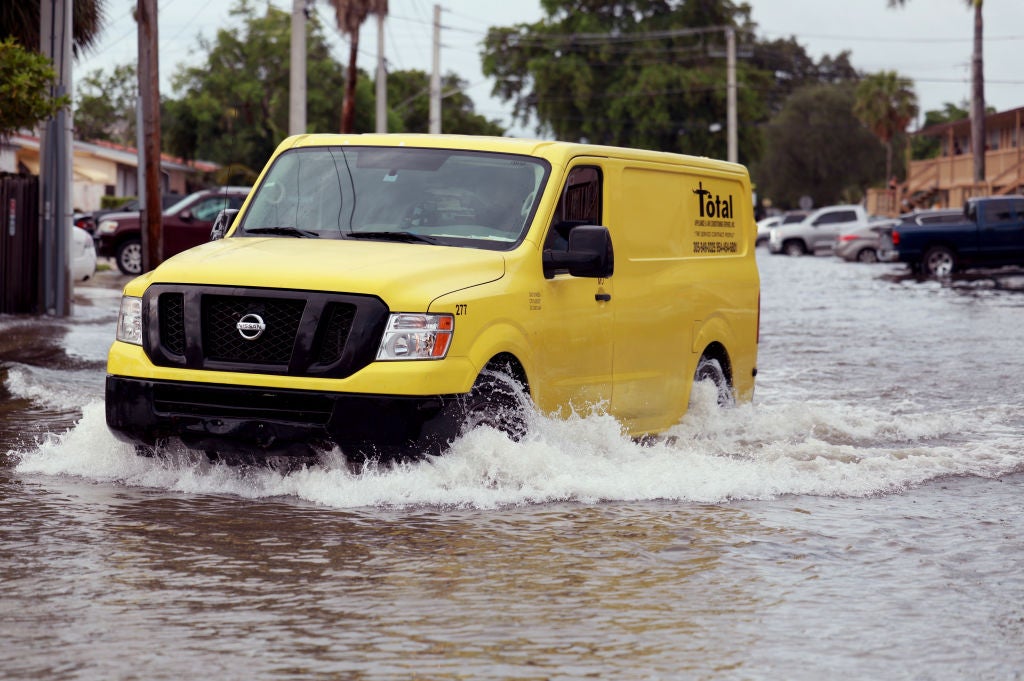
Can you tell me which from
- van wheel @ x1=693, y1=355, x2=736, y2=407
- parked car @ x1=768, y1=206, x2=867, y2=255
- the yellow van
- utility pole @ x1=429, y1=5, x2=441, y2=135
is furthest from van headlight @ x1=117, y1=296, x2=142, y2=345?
parked car @ x1=768, y1=206, x2=867, y2=255

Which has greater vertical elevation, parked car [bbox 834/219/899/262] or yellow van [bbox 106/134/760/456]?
parked car [bbox 834/219/899/262]

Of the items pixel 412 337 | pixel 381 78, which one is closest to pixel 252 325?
pixel 412 337

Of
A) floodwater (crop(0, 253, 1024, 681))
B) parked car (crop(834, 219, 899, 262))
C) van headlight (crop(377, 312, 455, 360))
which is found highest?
parked car (crop(834, 219, 899, 262))

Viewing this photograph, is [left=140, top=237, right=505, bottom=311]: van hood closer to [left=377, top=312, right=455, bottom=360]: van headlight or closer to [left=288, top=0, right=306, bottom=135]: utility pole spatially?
[left=377, top=312, right=455, bottom=360]: van headlight

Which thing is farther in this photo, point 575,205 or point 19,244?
point 19,244

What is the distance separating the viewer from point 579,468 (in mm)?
8406

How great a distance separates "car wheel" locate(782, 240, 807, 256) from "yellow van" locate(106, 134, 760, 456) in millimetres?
48484

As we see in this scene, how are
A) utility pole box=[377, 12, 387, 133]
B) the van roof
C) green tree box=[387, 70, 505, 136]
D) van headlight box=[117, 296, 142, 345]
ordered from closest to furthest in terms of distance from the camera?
van headlight box=[117, 296, 142, 345], the van roof, utility pole box=[377, 12, 387, 133], green tree box=[387, 70, 505, 136]

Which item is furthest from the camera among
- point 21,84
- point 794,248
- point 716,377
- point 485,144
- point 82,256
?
point 794,248

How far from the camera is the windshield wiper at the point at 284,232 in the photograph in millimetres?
8906

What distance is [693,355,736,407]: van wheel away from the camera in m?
10.8

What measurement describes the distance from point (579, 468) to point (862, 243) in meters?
42.3

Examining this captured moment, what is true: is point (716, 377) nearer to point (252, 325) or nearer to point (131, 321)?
point (252, 325)

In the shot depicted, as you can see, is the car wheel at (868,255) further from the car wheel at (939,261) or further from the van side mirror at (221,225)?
the van side mirror at (221,225)
